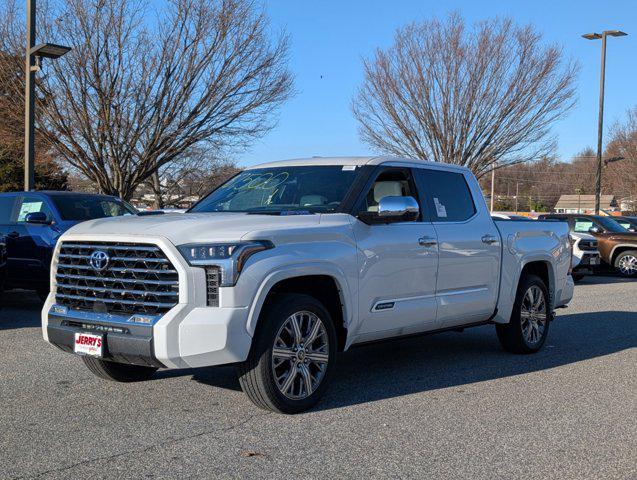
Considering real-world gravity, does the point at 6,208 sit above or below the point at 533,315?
above

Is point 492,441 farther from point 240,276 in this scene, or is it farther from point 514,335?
point 514,335

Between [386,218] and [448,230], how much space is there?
3.52 ft

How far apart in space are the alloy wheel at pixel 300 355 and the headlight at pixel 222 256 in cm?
59

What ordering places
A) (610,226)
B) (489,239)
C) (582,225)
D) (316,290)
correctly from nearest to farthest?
(316,290) < (489,239) < (582,225) < (610,226)

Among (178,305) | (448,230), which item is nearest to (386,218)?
(448,230)

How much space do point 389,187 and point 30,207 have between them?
6912 millimetres

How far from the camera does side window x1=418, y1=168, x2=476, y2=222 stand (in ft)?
23.0

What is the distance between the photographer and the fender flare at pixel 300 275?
201 inches

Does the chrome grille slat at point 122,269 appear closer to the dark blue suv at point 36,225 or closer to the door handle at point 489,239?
the door handle at point 489,239

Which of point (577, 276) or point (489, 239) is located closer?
point (489, 239)

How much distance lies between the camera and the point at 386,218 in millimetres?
6027

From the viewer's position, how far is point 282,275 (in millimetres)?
5250

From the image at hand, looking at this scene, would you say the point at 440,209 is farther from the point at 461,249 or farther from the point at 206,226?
the point at 206,226

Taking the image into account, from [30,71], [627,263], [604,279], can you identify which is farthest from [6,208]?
Answer: [627,263]
